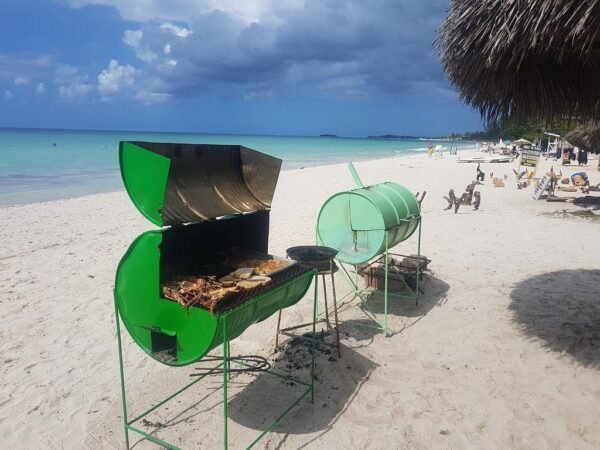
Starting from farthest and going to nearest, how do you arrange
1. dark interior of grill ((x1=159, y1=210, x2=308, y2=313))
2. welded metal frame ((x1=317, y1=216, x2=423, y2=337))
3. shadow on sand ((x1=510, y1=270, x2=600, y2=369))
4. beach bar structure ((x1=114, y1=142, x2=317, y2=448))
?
welded metal frame ((x1=317, y1=216, x2=423, y2=337)) < shadow on sand ((x1=510, y1=270, x2=600, y2=369)) < dark interior of grill ((x1=159, y1=210, x2=308, y2=313)) < beach bar structure ((x1=114, y1=142, x2=317, y2=448))

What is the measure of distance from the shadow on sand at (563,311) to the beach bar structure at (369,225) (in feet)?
5.02

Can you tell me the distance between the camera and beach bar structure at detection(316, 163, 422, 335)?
5.70 meters

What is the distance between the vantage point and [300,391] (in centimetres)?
426

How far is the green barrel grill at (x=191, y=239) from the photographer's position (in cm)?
306

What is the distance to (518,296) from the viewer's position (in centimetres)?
652

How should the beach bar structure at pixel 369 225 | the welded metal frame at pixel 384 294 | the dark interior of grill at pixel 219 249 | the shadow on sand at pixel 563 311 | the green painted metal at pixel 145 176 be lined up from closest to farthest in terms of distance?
1. the green painted metal at pixel 145 176
2. the dark interior of grill at pixel 219 249
3. the shadow on sand at pixel 563 311
4. the welded metal frame at pixel 384 294
5. the beach bar structure at pixel 369 225

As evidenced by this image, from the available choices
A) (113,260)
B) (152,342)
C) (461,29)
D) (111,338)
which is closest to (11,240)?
(113,260)

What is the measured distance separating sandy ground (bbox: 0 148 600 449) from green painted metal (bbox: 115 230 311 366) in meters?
0.99

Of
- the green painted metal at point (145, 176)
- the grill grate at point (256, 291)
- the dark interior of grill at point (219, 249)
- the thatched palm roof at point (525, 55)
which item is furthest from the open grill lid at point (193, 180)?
the thatched palm roof at point (525, 55)

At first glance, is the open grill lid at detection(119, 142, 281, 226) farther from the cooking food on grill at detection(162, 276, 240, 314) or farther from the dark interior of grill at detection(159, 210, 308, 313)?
the cooking food on grill at detection(162, 276, 240, 314)

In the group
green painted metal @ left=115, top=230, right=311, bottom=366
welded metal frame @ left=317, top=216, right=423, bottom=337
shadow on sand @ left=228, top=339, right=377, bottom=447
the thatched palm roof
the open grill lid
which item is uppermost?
the thatched palm roof

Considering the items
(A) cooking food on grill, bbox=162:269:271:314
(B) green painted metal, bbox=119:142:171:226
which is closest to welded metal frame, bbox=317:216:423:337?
(A) cooking food on grill, bbox=162:269:271:314

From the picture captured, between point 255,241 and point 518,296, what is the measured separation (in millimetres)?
4391

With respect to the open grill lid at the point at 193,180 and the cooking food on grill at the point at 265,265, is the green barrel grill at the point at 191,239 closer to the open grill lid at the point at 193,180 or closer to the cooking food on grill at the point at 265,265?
the open grill lid at the point at 193,180
